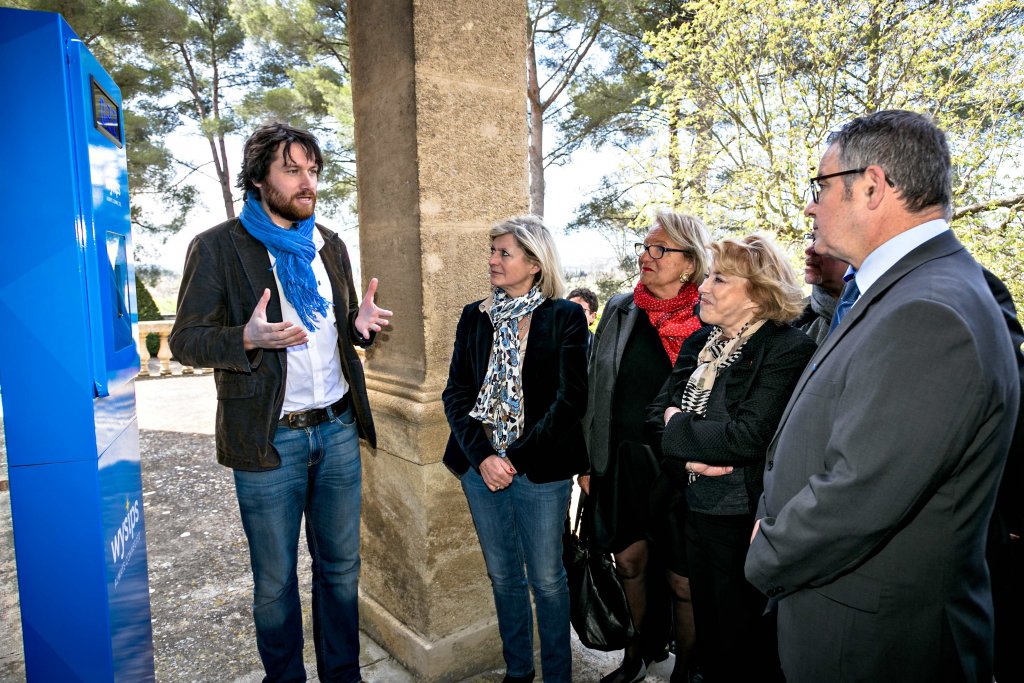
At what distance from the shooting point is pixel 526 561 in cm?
239

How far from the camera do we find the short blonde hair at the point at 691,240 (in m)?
2.46

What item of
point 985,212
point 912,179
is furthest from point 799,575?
point 985,212

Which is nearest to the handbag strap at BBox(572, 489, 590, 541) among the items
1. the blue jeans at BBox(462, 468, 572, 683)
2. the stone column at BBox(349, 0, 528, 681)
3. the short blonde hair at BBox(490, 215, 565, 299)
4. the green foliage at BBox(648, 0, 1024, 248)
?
the blue jeans at BBox(462, 468, 572, 683)

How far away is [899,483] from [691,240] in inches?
56.0

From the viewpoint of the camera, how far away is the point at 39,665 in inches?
68.2

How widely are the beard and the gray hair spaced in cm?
173

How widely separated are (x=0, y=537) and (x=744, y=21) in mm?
12066

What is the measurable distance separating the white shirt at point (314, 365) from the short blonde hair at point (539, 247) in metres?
0.72

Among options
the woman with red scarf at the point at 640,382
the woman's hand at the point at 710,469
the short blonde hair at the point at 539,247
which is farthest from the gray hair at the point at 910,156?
the short blonde hair at the point at 539,247

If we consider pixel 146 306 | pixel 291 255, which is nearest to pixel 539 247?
pixel 291 255

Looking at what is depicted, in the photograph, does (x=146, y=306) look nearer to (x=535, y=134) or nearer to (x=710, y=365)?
(x=535, y=134)

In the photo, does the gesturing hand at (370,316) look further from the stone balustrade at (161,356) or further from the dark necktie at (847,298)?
the stone balustrade at (161,356)

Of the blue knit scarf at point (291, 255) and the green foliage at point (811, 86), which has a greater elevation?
the green foliage at point (811, 86)

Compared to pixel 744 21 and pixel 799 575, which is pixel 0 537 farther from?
pixel 744 21
